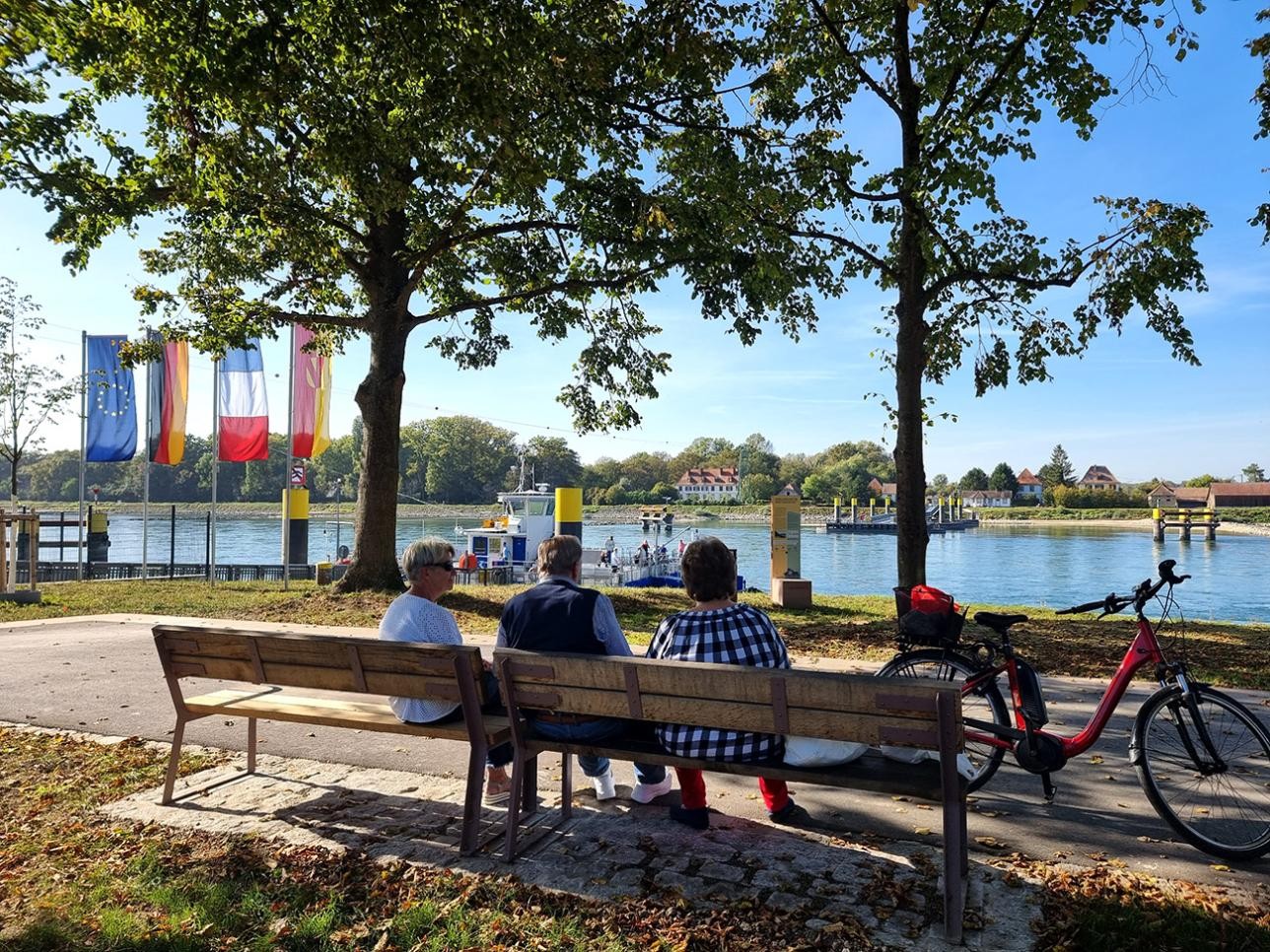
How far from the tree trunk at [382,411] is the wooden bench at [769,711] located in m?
10.6

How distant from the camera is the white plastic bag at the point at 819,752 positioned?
132 inches

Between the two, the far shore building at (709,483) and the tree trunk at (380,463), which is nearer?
the tree trunk at (380,463)

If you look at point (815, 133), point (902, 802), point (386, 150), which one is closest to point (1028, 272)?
point (815, 133)

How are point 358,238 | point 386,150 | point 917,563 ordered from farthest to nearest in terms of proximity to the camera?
point 358,238, point 917,563, point 386,150

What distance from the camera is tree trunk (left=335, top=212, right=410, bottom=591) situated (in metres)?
13.9

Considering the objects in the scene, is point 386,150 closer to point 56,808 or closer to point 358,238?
point 56,808

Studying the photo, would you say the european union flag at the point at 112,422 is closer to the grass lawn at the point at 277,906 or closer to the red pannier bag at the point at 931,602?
the grass lawn at the point at 277,906

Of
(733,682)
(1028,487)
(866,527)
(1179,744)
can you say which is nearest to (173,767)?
(733,682)

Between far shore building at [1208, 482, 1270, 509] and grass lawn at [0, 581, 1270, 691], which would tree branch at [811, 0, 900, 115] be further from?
far shore building at [1208, 482, 1270, 509]

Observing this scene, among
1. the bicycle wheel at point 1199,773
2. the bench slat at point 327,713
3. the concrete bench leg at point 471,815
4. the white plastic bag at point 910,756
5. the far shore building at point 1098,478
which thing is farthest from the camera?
the far shore building at point 1098,478

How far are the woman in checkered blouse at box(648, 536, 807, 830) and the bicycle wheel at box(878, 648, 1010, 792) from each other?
0.86 metres

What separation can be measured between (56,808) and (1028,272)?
36.5 feet

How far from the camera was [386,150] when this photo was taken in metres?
7.93

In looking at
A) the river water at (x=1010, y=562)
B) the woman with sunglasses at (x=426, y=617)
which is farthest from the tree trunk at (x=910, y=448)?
the river water at (x=1010, y=562)
